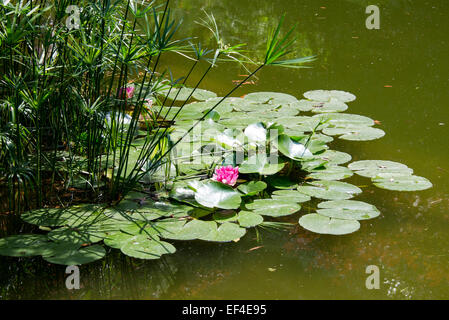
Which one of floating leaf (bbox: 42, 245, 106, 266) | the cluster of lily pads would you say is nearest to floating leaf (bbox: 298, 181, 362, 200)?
the cluster of lily pads

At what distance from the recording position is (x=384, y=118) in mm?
3484

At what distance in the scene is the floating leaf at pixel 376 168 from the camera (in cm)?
281

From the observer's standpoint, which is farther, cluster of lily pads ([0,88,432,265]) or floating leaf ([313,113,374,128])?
floating leaf ([313,113,374,128])

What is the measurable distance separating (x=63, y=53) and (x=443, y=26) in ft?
11.7

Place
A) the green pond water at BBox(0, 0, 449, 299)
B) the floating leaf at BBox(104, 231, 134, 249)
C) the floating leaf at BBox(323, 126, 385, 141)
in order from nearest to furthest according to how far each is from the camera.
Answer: the green pond water at BBox(0, 0, 449, 299)
the floating leaf at BBox(104, 231, 134, 249)
the floating leaf at BBox(323, 126, 385, 141)

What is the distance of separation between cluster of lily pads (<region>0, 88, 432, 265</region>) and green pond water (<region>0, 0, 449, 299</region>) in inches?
2.1

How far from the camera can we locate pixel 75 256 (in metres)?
2.14

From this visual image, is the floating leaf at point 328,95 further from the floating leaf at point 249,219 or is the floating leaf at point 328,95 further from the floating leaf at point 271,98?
the floating leaf at point 249,219

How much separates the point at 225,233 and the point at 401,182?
2.97ft

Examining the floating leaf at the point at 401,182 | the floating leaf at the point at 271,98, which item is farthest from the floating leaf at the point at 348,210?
the floating leaf at the point at 271,98

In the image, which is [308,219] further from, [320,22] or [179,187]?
[320,22]

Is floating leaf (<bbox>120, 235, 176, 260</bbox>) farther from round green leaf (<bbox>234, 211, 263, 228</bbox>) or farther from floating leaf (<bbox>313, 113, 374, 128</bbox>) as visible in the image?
floating leaf (<bbox>313, 113, 374, 128</bbox>)

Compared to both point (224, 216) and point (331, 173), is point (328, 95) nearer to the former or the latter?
point (331, 173)

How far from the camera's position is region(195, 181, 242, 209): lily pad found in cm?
244
